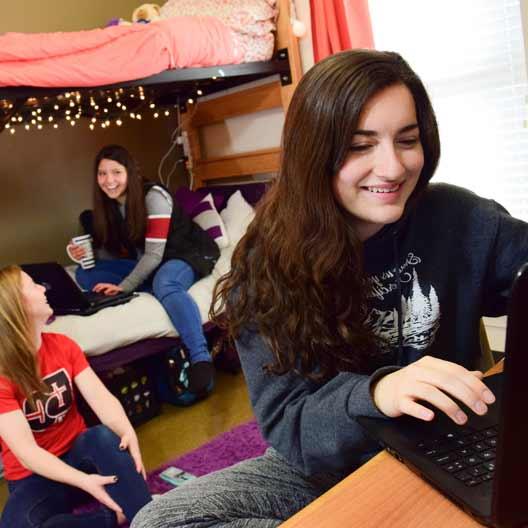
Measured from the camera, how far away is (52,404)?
1.58m

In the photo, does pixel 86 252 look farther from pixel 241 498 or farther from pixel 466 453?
pixel 466 453

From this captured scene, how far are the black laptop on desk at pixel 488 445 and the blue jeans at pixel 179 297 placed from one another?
5.65ft

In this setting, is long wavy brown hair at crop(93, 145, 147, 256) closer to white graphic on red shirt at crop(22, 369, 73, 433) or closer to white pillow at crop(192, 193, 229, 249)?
white pillow at crop(192, 193, 229, 249)

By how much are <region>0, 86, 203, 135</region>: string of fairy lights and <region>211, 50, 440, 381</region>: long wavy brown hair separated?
6.74 feet

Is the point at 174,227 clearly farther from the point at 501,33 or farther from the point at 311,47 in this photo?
the point at 501,33

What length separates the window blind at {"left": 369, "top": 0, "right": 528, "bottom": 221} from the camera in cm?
229

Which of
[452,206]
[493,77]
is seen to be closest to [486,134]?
[493,77]

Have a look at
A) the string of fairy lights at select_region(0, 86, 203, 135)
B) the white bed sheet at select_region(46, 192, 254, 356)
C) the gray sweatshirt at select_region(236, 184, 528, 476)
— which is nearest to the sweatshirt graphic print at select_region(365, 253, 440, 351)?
the gray sweatshirt at select_region(236, 184, 528, 476)

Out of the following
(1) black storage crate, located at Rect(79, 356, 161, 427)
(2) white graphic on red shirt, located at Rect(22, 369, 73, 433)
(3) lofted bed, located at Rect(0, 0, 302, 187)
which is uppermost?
(3) lofted bed, located at Rect(0, 0, 302, 187)

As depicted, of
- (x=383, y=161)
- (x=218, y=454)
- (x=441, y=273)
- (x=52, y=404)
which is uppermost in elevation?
(x=383, y=161)

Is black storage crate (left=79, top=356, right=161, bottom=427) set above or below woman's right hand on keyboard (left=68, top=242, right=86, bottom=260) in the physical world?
below

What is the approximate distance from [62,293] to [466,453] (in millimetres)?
1902

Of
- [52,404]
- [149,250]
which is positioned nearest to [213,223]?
[149,250]

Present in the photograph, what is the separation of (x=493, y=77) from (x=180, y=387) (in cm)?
181
